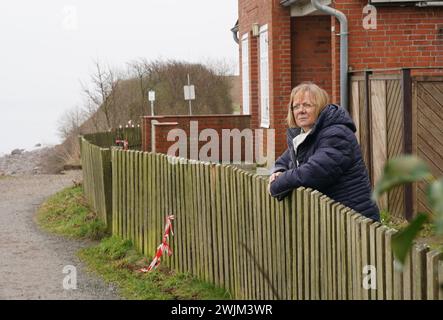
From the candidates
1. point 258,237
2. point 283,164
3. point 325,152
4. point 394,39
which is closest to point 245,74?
point 394,39

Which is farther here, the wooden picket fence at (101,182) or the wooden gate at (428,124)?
the wooden picket fence at (101,182)

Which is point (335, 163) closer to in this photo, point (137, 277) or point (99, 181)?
point (137, 277)

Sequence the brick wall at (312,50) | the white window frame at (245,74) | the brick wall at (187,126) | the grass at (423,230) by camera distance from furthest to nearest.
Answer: the white window frame at (245,74), the brick wall at (187,126), the brick wall at (312,50), the grass at (423,230)

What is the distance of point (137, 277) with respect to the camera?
909 cm

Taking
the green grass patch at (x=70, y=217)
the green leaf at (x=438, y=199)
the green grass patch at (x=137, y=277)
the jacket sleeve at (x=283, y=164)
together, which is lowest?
the green grass patch at (x=70, y=217)

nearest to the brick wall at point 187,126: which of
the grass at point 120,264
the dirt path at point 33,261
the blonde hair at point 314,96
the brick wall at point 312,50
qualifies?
the brick wall at point 312,50

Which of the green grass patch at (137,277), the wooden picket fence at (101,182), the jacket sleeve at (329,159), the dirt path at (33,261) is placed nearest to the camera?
the jacket sleeve at (329,159)

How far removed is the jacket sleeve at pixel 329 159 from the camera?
5.25 m

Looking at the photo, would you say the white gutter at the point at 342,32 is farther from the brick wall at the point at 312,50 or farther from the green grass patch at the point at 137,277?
the green grass patch at the point at 137,277

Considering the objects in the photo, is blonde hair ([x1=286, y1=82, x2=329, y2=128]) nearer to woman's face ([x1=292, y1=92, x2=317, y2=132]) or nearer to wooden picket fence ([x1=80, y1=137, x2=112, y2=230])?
woman's face ([x1=292, y1=92, x2=317, y2=132])

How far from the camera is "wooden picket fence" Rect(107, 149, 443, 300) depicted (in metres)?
4.29

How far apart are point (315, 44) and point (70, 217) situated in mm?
5918

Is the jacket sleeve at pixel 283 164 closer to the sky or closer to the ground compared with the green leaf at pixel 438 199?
closer to the ground

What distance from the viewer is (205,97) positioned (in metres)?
40.4
